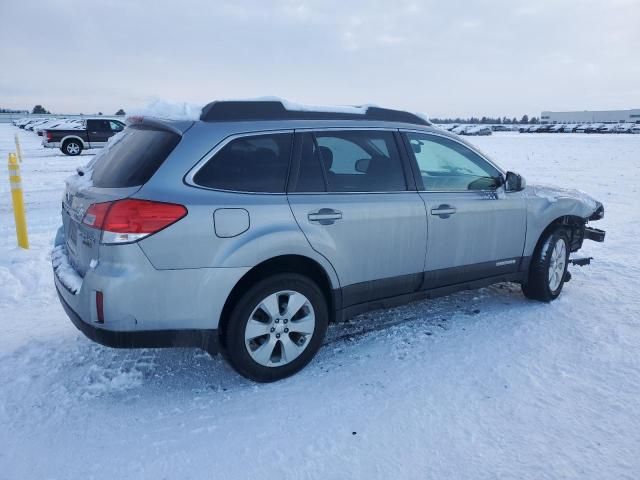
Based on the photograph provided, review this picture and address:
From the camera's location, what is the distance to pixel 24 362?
3.57m

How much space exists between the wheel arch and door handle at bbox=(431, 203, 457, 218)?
1046mm

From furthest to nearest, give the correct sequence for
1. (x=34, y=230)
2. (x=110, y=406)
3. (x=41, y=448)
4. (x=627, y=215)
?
(x=627, y=215)
(x=34, y=230)
(x=110, y=406)
(x=41, y=448)

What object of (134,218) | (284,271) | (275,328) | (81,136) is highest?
(134,218)

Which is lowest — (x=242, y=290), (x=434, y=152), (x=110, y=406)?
(x=110, y=406)

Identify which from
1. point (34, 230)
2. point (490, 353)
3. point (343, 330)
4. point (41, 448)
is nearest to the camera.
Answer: point (41, 448)

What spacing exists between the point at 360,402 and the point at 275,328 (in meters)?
0.71

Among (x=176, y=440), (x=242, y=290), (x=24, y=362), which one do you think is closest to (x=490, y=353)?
(x=242, y=290)

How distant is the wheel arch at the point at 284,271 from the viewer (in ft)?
10.4

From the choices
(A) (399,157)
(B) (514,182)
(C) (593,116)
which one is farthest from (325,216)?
(C) (593,116)

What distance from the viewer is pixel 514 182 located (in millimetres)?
4449

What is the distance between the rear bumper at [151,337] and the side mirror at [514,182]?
9.41 feet

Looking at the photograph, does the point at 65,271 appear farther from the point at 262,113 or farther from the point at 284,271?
the point at 262,113

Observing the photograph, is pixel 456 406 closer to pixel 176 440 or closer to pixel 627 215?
pixel 176 440

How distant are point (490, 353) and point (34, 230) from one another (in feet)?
21.3
